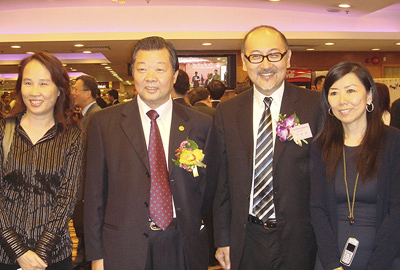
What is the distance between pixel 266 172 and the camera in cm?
241

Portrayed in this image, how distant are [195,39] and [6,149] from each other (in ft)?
19.2

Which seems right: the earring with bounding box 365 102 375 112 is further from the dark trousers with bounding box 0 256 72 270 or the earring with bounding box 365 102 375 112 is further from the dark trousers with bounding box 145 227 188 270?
the dark trousers with bounding box 0 256 72 270

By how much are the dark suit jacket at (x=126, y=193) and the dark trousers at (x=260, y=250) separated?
28 centimetres

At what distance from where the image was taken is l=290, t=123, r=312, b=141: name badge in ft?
7.79

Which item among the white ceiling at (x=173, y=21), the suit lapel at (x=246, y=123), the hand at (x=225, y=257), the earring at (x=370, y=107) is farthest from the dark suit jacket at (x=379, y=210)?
the white ceiling at (x=173, y=21)

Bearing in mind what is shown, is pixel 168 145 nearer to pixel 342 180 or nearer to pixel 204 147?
pixel 204 147

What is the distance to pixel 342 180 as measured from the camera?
2303 mm

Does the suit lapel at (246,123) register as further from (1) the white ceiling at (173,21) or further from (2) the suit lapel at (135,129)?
(1) the white ceiling at (173,21)

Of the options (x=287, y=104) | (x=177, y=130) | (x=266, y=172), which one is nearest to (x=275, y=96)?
(x=287, y=104)

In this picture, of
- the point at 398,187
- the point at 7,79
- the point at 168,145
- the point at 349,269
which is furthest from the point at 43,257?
the point at 7,79

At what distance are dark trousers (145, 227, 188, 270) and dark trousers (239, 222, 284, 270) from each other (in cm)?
47

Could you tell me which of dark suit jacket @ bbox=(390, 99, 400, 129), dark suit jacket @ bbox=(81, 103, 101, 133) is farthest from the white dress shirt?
dark suit jacket @ bbox=(390, 99, 400, 129)

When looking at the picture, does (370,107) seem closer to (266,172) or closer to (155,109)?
(266,172)

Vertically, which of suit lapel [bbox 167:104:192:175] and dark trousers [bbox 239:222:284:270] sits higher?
suit lapel [bbox 167:104:192:175]
